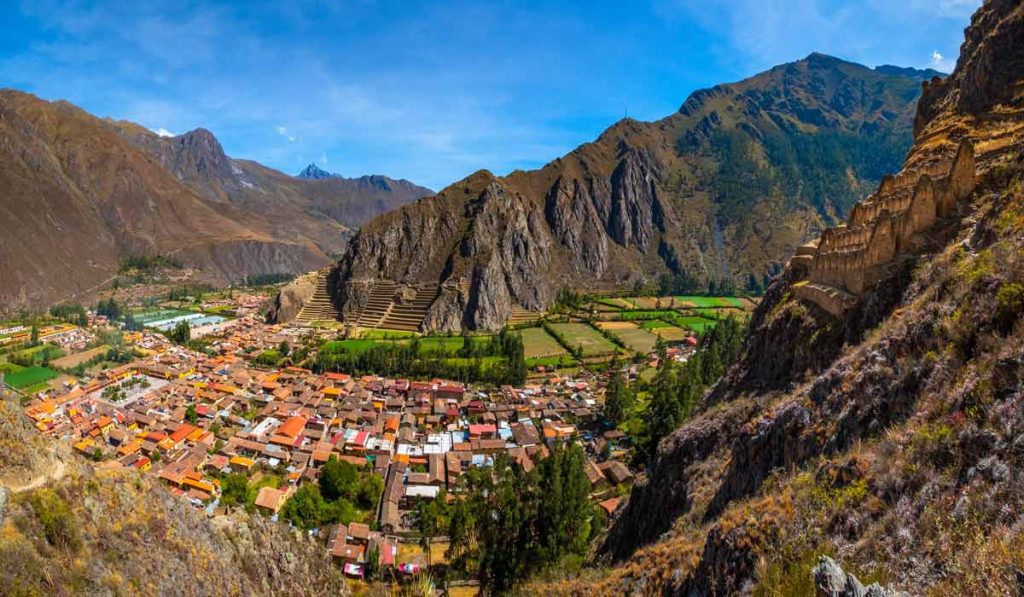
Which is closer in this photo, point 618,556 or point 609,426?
point 618,556

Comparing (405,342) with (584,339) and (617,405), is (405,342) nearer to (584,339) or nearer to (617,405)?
(584,339)

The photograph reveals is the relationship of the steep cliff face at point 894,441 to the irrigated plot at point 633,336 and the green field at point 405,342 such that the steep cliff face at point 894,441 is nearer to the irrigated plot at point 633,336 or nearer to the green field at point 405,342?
the green field at point 405,342

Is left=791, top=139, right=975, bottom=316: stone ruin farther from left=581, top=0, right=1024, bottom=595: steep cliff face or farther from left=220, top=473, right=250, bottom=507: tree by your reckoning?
left=220, top=473, right=250, bottom=507: tree

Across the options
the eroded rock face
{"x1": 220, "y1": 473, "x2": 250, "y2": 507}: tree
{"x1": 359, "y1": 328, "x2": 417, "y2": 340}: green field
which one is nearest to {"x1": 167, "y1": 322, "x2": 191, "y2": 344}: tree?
{"x1": 359, "y1": 328, "x2": 417, "y2": 340}: green field

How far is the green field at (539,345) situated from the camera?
82.2 m

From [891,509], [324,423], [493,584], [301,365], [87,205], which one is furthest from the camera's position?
[87,205]

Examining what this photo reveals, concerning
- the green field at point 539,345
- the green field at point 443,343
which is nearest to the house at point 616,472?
the green field at point 539,345

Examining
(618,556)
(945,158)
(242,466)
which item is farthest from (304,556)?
(945,158)

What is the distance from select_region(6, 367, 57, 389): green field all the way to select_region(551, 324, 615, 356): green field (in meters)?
75.9

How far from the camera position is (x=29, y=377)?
66562 millimetres

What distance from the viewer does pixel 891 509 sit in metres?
8.21

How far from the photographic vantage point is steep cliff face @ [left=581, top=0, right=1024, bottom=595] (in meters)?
7.12

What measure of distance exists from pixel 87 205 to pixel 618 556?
254233 millimetres

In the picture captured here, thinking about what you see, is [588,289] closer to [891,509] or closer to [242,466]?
[242,466]
